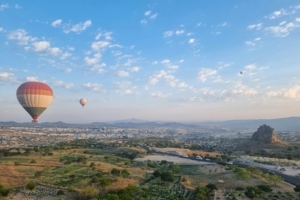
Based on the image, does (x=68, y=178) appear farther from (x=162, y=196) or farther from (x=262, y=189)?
(x=262, y=189)

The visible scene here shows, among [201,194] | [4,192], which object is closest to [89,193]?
[4,192]

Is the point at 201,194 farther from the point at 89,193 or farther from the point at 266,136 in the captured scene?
the point at 266,136

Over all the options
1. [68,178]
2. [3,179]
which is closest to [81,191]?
[68,178]

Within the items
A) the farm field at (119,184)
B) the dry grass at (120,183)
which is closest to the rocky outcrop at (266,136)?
the farm field at (119,184)

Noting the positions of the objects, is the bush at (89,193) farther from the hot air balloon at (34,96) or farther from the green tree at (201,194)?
the hot air balloon at (34,96)

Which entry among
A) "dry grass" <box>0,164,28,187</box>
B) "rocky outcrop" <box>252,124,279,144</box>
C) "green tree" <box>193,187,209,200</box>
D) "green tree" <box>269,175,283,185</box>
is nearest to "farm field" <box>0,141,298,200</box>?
"dry grass" <box>0,164,28,187</box>

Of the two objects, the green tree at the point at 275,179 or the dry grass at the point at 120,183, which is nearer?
the dry grass at the point at 120,183

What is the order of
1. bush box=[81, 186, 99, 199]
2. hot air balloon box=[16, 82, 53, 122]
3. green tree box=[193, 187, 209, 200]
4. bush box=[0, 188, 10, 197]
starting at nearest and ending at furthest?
bush box=[0, 188, 10, 197], bush box=[81, 186, 99, 199], green tree box=[193, 187, 209, 200], hot air balloon box=[16, 82, 53, 122]

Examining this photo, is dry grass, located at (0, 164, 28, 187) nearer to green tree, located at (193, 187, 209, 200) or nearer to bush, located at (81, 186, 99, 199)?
bush, located at (81, 186, 99, 199)
